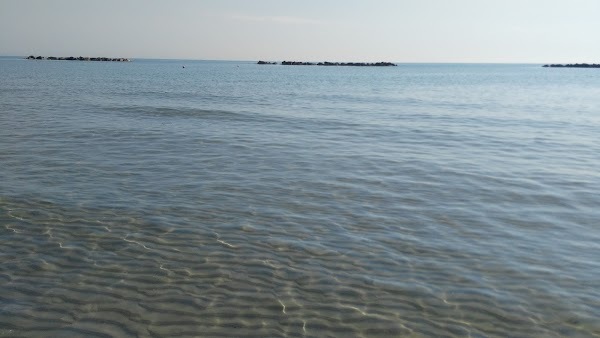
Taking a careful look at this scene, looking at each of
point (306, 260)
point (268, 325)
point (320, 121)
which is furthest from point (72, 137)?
point (268, 325)

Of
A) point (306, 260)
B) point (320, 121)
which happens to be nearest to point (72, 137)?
point (320, 121)

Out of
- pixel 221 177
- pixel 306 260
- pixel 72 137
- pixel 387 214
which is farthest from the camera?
pixel 72 137

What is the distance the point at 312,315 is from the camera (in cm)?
743

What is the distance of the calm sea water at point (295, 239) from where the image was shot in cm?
737

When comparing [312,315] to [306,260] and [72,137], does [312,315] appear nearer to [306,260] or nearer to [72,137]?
[306,260]

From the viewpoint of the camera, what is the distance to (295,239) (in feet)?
34.7

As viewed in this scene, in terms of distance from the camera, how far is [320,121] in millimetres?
32719

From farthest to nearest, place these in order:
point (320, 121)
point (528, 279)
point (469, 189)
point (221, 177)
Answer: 1. point (320, 121)
2. point (221, 177)
3. point (469, 189)
4. point (528, 279)

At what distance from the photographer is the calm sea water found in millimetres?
7371

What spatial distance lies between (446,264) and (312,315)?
3.35 meters

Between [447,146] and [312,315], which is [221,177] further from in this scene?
[447,146]

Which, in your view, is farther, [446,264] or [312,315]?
[446,264]

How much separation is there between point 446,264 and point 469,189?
6.35 meters

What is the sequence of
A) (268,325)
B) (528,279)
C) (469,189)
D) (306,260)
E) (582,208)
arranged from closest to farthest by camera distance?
(268,325)
(528,279)
(306,260)
(582,208)
(469,189)
